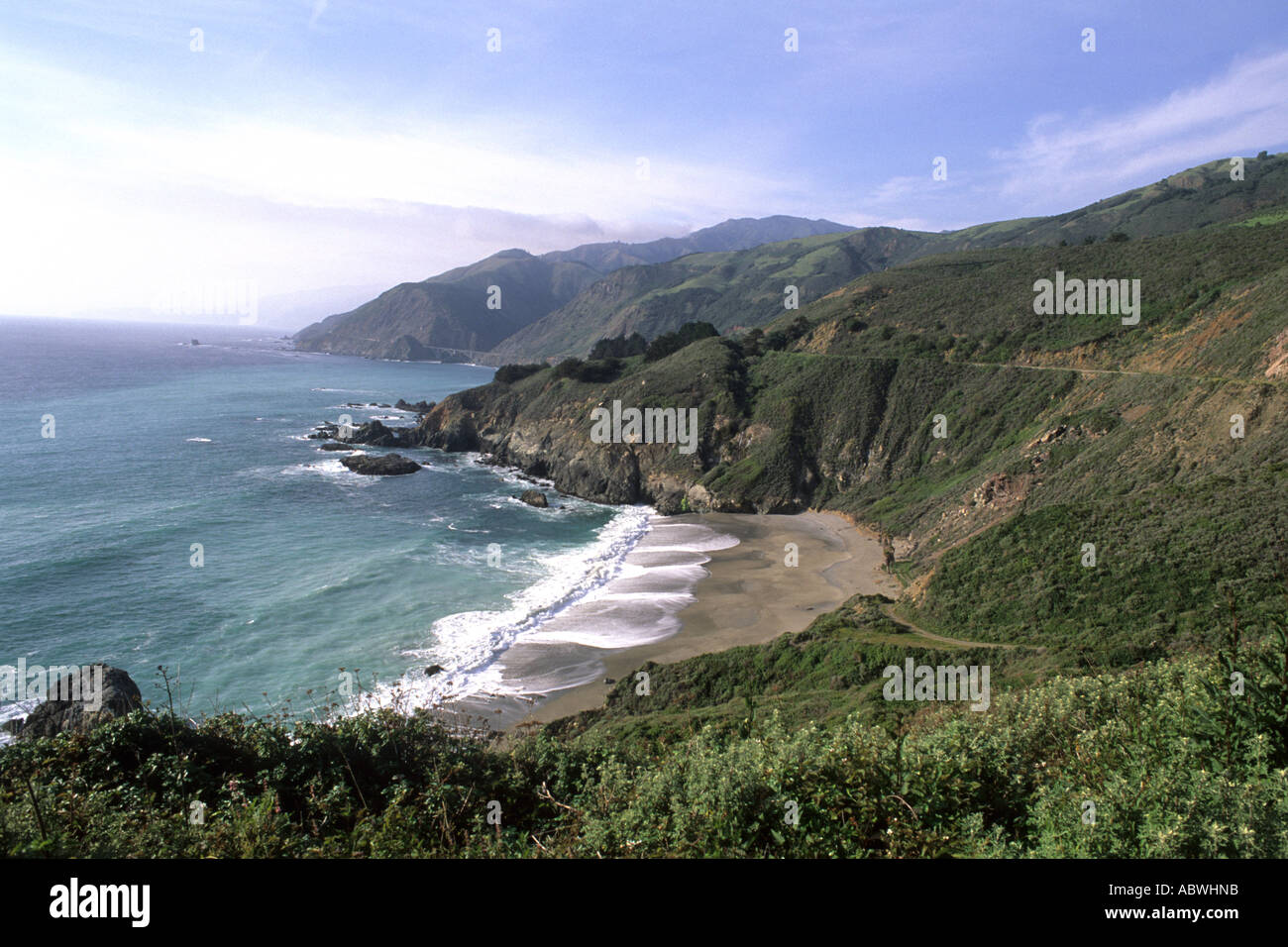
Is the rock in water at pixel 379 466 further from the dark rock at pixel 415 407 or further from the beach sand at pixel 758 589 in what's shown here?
the dark rock at pixel 415 407

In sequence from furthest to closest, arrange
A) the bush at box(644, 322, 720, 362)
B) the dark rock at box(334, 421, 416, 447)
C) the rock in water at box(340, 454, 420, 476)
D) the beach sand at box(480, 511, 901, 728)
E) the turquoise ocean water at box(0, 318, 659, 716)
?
1. the bush at box(644, 322, 720, 362)
2. the dark rock at box(334, 421, 416, 447)
3. the rock in water at box(340, 454, 420, 476)
4. the turquoise ocean water at box(0, 318, 659, 716)
5. the beach sand at box(480, 511, 901, 728)

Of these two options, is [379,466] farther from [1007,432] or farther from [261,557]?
[1007,432]

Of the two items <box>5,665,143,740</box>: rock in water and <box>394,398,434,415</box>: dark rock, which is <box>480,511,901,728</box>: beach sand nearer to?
<box>5,665,143,740</box>: rock in water

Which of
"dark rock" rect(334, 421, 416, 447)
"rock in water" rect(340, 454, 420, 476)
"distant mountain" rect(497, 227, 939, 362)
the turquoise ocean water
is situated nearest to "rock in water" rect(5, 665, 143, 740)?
the turquoise ocean water

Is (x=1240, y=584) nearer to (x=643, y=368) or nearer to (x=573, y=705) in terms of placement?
(x=573, y=705)
